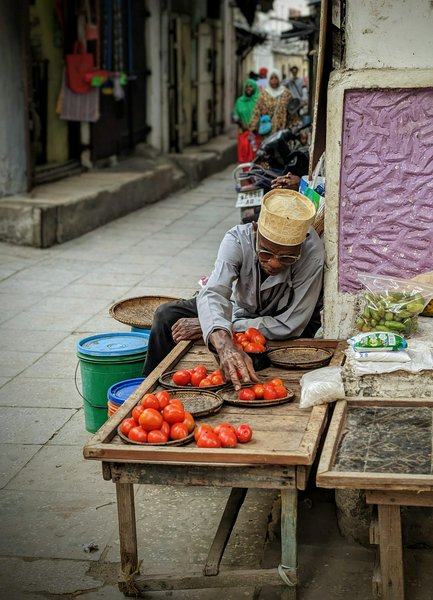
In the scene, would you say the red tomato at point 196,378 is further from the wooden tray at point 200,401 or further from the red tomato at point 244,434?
the red tomato at point 244,434

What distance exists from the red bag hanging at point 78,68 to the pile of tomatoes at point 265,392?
938cm

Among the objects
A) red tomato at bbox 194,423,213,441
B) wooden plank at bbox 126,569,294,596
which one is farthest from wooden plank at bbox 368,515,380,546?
red tomato at bbox 194,423,213,441

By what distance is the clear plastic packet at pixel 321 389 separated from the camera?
386cm

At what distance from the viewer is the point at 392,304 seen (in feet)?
14.0

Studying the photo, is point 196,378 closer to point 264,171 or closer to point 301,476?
point 301,476

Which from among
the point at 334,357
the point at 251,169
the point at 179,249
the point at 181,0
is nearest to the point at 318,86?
the point at 334,357

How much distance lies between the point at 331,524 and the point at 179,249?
21.8 ft

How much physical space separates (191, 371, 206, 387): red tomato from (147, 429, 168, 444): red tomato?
26.4 inches

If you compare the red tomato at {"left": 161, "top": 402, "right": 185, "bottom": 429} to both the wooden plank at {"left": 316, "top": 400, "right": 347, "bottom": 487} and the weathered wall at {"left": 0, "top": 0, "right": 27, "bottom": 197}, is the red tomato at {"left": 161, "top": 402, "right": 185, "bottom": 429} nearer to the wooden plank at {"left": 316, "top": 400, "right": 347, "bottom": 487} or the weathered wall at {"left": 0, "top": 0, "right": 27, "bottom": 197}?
the wooden plank at {"left": 316, "top": 400, "right": 347, "bottom": 487}

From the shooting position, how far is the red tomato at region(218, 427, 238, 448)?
3438 millimetres

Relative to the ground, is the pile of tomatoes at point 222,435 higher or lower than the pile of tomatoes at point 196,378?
higher

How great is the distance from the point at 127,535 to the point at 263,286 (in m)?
1.61

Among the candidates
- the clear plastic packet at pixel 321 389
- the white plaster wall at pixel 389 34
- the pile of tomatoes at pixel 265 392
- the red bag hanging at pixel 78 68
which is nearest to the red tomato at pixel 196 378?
the pile of tomatoes at pixel 265 392

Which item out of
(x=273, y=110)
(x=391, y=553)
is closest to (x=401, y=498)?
(x=391, y=553)
